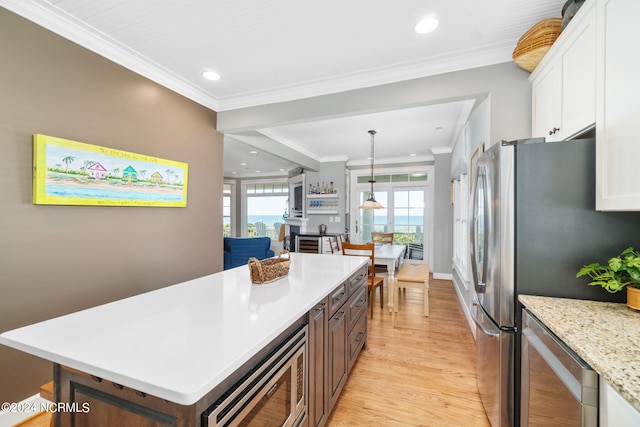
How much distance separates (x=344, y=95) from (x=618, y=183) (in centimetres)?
212

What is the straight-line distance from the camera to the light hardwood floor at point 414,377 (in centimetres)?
176

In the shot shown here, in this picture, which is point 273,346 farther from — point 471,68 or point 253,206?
point 253,206

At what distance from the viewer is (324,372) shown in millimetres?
1526

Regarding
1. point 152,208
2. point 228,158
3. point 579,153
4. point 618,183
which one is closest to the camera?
point 618,183

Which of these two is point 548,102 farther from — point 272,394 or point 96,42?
point 96,42

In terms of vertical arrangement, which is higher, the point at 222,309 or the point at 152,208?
the point at 152,208

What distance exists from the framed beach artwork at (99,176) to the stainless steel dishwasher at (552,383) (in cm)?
292

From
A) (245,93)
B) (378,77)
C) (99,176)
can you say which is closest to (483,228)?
(378,77)

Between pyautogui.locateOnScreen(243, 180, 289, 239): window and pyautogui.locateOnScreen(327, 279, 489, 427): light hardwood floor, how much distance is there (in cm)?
585

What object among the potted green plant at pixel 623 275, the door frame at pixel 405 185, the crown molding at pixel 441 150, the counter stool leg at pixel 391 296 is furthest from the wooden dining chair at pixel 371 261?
the crown molding at pixel 441 150

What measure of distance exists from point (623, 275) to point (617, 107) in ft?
2.46

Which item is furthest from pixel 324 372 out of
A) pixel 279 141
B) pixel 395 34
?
pixel 279 141

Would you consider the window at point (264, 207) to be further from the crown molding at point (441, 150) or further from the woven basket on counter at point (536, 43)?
the woven basket on counter at point (536, 43)

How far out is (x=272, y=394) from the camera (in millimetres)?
1030
